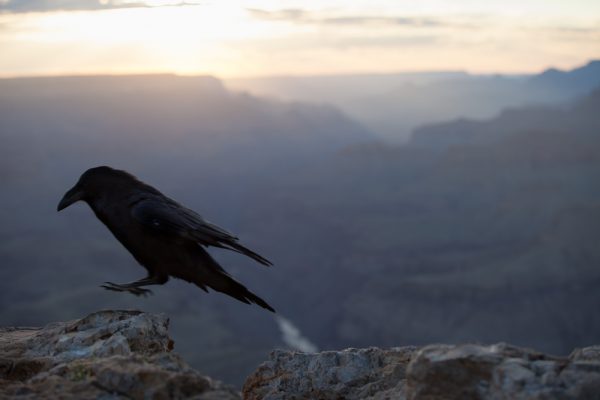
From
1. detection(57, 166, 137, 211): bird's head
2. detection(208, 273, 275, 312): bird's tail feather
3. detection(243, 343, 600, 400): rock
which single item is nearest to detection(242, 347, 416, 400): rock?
detection(243, 343, 600, 400): rock

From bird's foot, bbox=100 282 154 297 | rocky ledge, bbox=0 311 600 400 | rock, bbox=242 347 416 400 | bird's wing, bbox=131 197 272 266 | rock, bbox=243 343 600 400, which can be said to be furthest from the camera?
bird's foot, bbox=100 282 154 297

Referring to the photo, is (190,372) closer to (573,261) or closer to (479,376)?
(479,376)

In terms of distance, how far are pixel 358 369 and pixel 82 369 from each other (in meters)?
2.27

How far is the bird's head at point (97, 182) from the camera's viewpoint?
19.9ft

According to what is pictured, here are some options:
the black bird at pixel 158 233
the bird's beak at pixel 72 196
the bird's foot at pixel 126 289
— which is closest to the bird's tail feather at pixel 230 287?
the black bird at pixel 158 233

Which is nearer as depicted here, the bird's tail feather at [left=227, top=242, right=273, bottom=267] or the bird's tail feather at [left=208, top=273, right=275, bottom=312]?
the bird's tail feather at [left=227, top=242, right=273, bottom=267]

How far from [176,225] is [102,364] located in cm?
182

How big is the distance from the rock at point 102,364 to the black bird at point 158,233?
0.53 m

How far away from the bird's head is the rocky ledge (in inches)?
41.4

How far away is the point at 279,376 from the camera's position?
228 inches

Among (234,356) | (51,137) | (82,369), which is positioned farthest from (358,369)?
(51,137)

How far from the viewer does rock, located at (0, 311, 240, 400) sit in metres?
3.76

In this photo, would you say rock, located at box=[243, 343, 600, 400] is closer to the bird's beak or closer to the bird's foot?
the bird's foot

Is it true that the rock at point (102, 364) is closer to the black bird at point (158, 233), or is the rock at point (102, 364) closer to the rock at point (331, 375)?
the black bird at point (158, 233)
